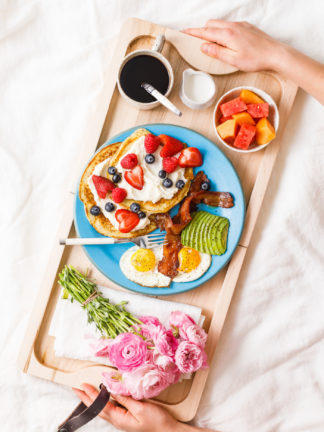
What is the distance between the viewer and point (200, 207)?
1.83 metres

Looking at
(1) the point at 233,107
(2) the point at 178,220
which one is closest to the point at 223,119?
(1) the point at 233,107

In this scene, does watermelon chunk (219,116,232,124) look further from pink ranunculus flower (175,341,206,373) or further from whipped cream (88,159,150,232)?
pink ranunculus flower (175,341,206,373)

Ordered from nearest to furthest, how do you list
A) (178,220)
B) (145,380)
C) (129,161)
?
(145,380) < (129,161) < (178,220)

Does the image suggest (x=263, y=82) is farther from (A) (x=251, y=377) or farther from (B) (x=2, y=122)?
(A) (x=251, y=377)

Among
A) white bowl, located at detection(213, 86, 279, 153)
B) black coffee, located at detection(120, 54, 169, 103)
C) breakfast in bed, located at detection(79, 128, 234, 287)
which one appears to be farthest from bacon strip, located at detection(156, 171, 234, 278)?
black coffee, located at detection(120, 54, 169, 103)

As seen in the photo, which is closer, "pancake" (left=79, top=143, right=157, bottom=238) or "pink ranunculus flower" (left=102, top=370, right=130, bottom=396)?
"pink ranunculus flower" (left=102, top=370, right=130, bottom=396)

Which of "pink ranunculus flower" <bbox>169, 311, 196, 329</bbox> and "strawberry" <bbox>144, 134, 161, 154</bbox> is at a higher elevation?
"strawberry" <bbox>144, 134, 161, 154</bbox>

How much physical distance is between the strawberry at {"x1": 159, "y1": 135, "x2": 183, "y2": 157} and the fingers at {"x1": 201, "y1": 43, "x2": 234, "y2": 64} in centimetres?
45

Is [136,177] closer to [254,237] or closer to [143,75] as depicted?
[143,75]

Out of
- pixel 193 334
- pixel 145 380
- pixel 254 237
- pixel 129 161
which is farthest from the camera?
pixel 254 237

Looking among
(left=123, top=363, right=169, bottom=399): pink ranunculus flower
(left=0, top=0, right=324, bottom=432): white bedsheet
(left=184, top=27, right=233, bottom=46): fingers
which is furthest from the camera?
(left=0, top=0, right=324, bottom=432): white bedsheet

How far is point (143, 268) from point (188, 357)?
440 millimetres

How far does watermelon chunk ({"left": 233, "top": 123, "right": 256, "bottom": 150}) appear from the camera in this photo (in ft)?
5.80

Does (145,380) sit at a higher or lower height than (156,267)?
lower
